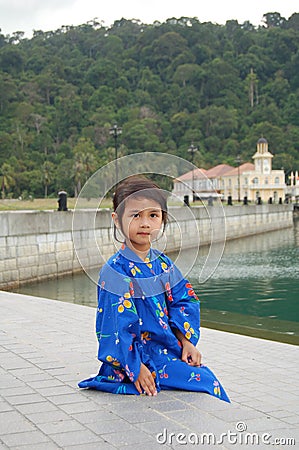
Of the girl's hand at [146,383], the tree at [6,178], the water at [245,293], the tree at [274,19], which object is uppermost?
the tree at [274,19]

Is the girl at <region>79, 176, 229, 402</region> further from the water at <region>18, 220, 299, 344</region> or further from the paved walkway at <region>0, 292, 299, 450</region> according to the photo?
the water at <region>18, 220, 299, 344</region>

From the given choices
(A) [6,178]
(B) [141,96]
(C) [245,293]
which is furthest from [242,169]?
(C) [245,293]

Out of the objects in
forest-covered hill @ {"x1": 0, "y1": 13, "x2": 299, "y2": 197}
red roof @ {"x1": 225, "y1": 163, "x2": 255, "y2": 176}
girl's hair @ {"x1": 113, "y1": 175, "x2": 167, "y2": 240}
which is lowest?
girl's hair @ {"x1": 113, "y1": 175, "x2": 167, "y2": 240}

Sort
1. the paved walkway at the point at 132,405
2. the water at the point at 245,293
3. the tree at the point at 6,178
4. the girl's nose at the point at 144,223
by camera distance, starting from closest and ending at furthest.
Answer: the paved walkway at the point at 132,405 → the girl's nose at the point at 144,223 → the water at the point at 245,293 → the tree at the point at 6,178

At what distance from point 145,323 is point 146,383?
1.17 feet

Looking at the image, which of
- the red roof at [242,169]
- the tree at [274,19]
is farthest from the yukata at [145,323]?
the tree at [274,19]

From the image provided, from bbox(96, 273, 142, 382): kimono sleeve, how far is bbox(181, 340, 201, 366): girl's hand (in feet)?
0.92

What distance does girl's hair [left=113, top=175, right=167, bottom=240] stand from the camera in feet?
13.5

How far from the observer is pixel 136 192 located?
162 inches

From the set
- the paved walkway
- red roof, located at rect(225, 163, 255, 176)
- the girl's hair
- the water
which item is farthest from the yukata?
red roof, located at rect(225, 163, 255, 176)

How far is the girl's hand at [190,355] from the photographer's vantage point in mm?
4107

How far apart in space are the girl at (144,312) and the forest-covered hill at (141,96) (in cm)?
6210

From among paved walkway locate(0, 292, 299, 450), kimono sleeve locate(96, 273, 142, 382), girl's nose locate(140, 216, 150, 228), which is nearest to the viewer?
paved walkway locate(0, 292, 299, 450)

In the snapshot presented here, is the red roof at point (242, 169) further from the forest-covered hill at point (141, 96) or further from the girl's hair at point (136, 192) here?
the girl's hair at point (136, 192)
